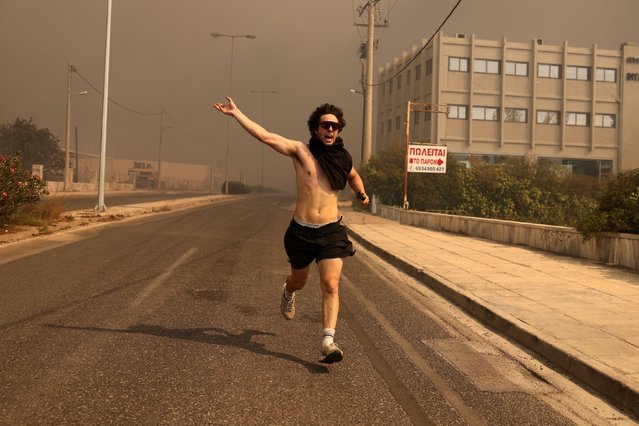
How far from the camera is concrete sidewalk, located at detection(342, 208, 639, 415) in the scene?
4688mm

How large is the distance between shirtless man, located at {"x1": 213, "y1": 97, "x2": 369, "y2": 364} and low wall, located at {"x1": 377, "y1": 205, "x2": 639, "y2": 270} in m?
7.76

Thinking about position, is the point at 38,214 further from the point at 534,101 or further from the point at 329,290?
the point at 534,101

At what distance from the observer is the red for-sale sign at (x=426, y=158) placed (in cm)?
2441

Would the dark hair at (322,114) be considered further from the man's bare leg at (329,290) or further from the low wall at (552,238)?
the low wall at (552,238)

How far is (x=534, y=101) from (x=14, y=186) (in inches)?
1897

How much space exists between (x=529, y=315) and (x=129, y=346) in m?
4.18

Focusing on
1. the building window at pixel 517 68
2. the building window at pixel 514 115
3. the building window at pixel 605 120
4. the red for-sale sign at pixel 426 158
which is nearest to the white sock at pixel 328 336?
the red for-sale sign at pixel 426 158

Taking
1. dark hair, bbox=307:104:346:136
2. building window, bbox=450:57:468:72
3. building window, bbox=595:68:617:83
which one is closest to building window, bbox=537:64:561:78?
building window, bbox=595:68:617:83

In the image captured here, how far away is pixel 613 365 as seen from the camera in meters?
4.60

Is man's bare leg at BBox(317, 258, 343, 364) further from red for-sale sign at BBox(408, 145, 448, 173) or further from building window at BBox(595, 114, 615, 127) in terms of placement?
building window at BBox(595, 114, 615, 127)

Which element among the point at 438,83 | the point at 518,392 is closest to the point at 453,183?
the point at 438,83

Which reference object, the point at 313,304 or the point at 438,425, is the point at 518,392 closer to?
the point at 438,425

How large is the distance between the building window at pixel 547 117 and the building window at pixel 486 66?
218 inches

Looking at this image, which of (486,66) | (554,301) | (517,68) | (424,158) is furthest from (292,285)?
(517,68)
